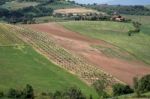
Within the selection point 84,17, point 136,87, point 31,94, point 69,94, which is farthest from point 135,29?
point 31,94

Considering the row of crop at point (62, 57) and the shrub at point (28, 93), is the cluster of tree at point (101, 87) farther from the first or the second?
the shrub at point (28, 93)

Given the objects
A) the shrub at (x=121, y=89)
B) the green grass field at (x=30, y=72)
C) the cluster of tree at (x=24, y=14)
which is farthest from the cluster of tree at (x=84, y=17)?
the shrub at (x=121, y=89)

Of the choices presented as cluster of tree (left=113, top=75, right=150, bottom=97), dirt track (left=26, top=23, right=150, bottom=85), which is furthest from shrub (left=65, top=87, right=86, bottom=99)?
dirt track (left=26, top=23, right=150, bottom=85)

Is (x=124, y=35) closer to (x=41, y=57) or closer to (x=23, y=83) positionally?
(x=41, y=57)

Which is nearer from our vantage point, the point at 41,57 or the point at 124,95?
the point at 124,95

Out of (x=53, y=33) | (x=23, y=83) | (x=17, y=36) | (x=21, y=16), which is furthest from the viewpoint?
(x=21, y=16)

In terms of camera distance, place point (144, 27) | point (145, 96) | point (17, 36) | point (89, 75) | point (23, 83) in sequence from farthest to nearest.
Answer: point (144, 27)
point (17, 36)
point (89, 75)
point (23, 83)
point (145, 96)

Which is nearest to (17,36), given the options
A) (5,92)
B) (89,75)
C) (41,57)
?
(41,57)

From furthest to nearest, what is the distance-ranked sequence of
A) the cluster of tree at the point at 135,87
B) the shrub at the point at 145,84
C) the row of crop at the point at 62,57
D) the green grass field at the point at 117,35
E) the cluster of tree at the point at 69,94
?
the green grass field at the point at 117,35 → the row of crop at the point at 62,57 → the shrub at the point at 145,84 → the cluster of tree at the point at 135,87 → the cluster of tree at the point at 69,94
